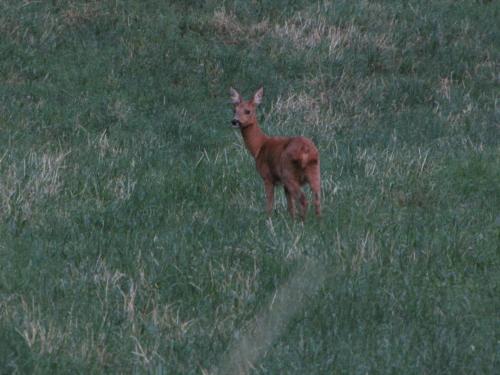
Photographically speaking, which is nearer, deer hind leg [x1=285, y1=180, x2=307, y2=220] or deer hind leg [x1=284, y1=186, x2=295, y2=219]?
deer hind leg [x1=285, y1=180, x2=307, y2=220]

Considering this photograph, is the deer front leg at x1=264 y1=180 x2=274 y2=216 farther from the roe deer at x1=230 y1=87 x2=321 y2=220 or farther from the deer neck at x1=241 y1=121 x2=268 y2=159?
the deer neck at x1=241 y1=121 x2=268 y2=159

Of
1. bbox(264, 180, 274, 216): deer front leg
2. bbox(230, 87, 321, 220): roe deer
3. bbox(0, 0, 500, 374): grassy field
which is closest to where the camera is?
bbox(0, 0, 500, 374): grassy field

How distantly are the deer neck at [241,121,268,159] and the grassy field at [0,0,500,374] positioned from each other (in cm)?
37

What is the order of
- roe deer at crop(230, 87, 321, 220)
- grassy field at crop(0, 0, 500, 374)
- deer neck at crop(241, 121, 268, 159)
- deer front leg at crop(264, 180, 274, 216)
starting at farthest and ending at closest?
deer neck at crop(241, 121, 268, 159) < deer front leg at crop(264, 180, 274, 216) < roe deer at crop(230, 87, 321, 220) < grassy field at crop(0, 0, 500, 374)

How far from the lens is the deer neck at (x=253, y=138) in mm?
9435

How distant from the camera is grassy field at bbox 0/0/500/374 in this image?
577cm

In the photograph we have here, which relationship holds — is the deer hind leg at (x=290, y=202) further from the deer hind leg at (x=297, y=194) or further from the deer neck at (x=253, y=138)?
the deer neck at (x=253, y=138)

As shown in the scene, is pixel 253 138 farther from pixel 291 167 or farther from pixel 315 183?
pixel 315 183

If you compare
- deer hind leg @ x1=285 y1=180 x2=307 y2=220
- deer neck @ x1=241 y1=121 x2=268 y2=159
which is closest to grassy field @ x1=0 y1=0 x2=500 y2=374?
deer hind leg @ x1=285 y1=180 x2=307 y2=220

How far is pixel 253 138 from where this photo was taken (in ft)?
31.2

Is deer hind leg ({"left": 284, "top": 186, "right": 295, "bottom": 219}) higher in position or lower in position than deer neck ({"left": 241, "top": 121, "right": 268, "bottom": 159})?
lower

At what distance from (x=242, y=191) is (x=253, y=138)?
0.48 meters

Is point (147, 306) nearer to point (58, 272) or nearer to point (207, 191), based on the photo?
point (58, 272)

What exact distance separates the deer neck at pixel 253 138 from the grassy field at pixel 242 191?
14.6 inches
